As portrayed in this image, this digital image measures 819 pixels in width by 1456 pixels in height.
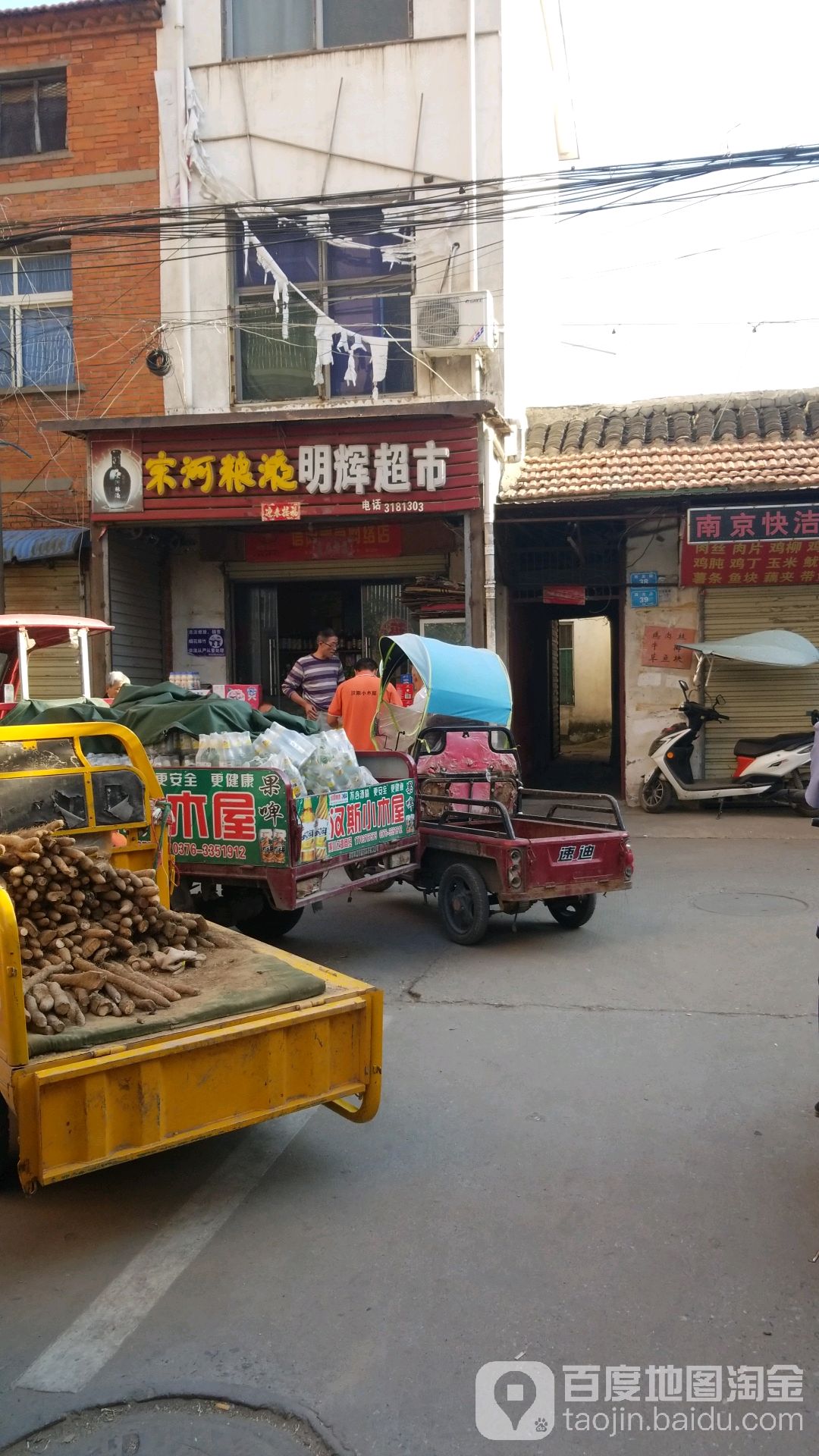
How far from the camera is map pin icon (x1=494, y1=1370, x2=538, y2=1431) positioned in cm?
274

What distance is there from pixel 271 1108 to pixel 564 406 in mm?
14226

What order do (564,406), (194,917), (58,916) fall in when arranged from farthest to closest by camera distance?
(564,406) < (194,917) < (58,916)

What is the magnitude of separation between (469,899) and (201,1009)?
13.0 ft

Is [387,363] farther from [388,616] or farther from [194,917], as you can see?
[194,917]

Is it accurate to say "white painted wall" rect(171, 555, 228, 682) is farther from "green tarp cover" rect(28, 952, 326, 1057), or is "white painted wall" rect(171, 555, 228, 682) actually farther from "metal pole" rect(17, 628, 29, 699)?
"green tarp cover" rect(28, 952, 326, 1057)

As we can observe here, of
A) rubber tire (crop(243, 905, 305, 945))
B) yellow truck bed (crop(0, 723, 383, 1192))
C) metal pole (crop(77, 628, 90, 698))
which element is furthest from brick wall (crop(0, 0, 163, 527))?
yellow truck bed (crop(0, 723, 383, 1192))

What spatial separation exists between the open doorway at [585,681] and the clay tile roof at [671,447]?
9.37 metres

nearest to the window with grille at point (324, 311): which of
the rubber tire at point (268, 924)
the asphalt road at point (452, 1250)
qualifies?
the rubber tire at point (268, 924)

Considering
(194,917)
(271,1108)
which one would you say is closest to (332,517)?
(194,917)

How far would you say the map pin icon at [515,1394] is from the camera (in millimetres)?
2740

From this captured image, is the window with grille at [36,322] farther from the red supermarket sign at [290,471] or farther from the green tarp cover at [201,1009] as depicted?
the green tarp cover at [201,1009]

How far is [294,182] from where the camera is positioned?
1361 centimetres

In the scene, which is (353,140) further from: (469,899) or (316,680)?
(469,899)

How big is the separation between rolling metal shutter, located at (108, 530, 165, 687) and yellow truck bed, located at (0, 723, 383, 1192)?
31.2 feet
